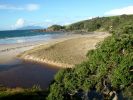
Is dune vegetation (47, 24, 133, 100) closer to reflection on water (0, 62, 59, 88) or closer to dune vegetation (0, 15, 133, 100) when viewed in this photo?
dune vegetation (0, 15, 133, 100)

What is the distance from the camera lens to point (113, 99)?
14.2 meters

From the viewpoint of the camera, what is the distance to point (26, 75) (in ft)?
133

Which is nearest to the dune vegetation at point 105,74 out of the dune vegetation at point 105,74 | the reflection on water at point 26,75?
the dune vegetation at point 105,74

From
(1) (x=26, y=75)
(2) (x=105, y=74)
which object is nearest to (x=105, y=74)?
(2) (x=105, y=74)

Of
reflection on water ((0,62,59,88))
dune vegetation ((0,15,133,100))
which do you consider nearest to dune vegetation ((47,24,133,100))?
dune vegetation ((0,15,133,100))

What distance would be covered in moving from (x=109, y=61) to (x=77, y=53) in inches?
1689

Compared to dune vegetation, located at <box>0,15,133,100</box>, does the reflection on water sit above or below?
below

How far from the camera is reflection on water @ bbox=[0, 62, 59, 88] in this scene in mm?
36031

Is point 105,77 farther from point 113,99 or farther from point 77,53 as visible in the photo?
point 77,53

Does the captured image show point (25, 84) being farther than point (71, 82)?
Yes

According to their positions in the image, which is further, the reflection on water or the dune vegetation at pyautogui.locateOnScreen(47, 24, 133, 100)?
the reflection on water

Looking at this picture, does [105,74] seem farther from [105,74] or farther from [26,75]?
[26,75]

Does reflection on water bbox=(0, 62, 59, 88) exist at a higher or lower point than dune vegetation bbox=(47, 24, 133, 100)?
lower

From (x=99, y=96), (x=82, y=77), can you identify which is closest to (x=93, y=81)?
(x=82, y=77)
